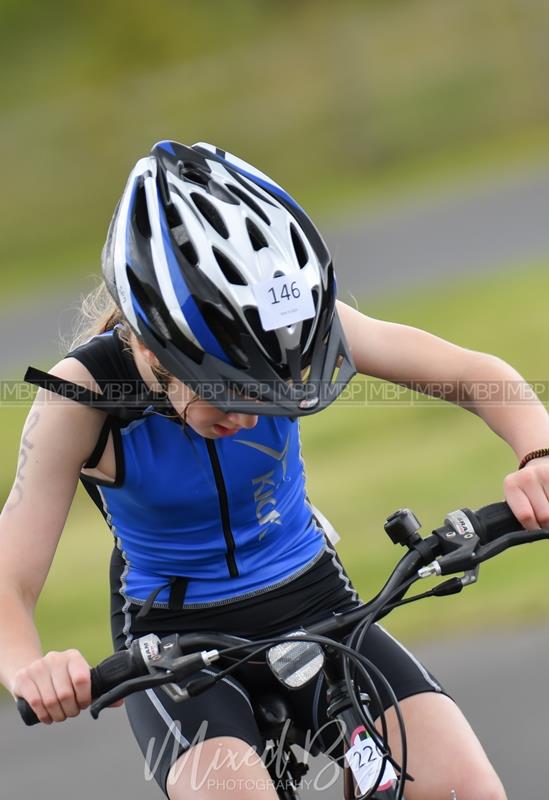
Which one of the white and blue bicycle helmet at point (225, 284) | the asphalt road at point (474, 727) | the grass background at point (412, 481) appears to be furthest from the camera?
the grass background at point (412, 481)

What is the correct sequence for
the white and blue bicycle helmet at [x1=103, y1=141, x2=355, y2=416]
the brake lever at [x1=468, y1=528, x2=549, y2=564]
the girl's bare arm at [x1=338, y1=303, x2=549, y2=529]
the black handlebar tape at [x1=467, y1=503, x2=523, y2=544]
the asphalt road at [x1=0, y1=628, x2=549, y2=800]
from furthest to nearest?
the asphalt road at [x1=0, y1=628, x2=549, y2=800]
the girl's bare arm at [x1=338, y1=303, x2=549, y2=529]
the black handlebar tape at [x1=467, y1=503, x2=523, y2=544]
the brake lever at [x1=468, y1=528, x2=549, y2=564]
the white and blue bicycle helmet at [x1=103, y1=141, x2=355, y2=416]

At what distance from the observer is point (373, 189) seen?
17828 mm

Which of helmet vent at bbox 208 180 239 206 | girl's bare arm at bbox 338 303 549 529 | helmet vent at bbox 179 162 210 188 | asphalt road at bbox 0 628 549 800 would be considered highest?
helmet vent at bbox 179 162 210 188

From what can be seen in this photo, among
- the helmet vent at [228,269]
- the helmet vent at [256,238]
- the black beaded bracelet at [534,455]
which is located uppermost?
the helmet vent at [256,238]

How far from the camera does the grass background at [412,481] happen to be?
23.9 ft

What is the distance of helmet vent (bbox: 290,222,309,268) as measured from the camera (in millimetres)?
2926

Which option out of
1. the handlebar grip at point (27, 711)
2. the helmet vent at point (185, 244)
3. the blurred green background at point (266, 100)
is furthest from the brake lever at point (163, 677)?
the blurred green background at point (266, 100)

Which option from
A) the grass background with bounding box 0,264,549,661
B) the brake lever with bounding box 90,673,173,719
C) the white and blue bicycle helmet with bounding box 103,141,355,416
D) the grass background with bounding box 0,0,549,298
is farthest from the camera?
the grass background with bounding box 0,0,549,298

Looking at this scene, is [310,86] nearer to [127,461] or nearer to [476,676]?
[476,676]

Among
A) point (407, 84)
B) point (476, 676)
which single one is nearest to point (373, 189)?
point (407, 84)

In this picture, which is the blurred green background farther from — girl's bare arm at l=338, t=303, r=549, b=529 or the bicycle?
the bicycle

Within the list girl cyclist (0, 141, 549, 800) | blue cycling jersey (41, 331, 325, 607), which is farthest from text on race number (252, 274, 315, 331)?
blue cycling jersey (41, 331, 325, 607)

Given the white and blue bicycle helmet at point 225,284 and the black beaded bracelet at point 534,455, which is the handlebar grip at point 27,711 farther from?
the black beaded bracelet at point 534,455

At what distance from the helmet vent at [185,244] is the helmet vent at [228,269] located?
0.17 feet
